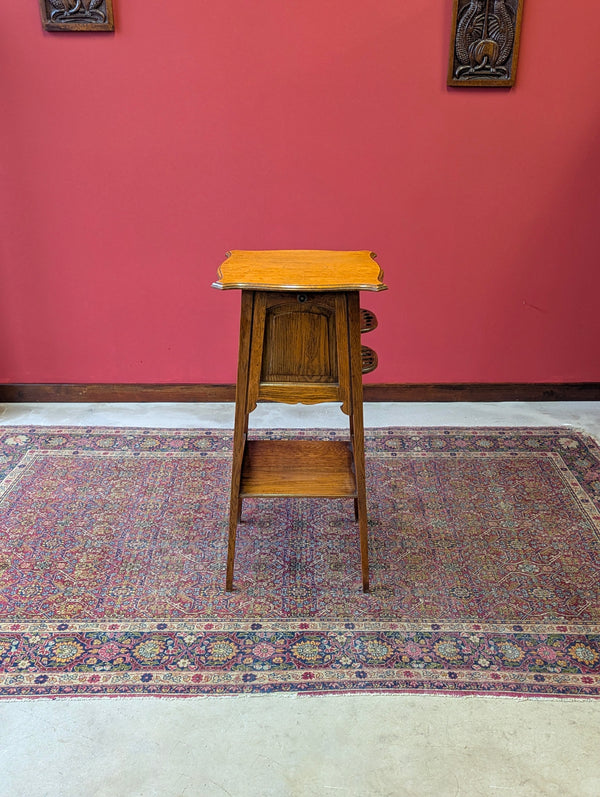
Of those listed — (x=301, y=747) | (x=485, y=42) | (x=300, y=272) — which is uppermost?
(x=485, y=42)

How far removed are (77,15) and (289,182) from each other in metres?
1.17

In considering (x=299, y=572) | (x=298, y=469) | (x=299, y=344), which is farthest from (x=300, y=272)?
(x=299, y=572)

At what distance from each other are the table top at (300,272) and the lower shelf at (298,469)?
0.66m

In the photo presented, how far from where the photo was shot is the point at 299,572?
8.33 ft

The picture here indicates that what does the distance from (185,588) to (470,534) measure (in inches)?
41.6

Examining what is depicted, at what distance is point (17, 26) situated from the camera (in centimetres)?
330

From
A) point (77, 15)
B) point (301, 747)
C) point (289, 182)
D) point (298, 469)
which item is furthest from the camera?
point (289, 182)

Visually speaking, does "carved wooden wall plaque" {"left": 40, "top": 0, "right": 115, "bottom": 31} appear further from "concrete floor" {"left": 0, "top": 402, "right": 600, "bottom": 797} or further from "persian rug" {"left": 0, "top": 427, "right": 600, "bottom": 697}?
"concrete floor" {"left": 0, "top": 402, "right": 600, "bottom": 797}

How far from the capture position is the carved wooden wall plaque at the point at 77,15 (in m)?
3.24

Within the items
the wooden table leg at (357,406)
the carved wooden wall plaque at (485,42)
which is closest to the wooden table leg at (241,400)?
the wooden table leg at (357,406)

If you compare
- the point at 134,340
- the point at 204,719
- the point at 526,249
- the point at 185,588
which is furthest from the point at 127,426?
the point at 526,249

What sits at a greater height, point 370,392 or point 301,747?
point 370,392

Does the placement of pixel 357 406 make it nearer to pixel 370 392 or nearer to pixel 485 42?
pixel 370 392

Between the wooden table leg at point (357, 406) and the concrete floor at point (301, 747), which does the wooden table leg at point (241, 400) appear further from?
the concrete floor at point (301, 747)
